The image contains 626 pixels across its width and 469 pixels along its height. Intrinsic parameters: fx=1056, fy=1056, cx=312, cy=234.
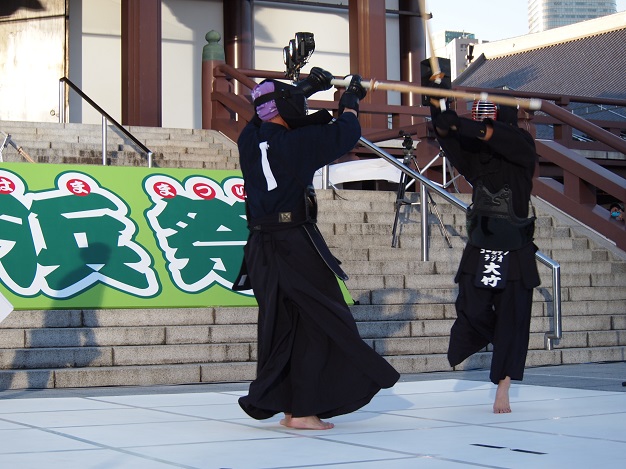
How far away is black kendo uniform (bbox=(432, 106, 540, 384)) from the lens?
20.1ft

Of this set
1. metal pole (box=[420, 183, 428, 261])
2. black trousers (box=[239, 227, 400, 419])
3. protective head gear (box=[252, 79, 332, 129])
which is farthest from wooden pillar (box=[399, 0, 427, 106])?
black trousers (box=[239, 227, 400, 419])

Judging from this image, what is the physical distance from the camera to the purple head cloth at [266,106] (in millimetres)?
5645

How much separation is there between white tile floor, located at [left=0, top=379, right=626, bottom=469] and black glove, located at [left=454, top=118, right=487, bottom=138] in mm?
1597

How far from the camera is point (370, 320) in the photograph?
9.53m

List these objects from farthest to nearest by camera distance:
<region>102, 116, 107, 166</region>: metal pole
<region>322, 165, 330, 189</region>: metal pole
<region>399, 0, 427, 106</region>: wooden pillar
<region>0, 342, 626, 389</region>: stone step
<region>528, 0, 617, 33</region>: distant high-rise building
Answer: <region>528, 0, 617, 33</region>: distant high-rise building < <region>399, 0, 427, 106</region>: wooden pillar < <region>102, 116, 107, 166</region>: metal pole < <region>322, 165, 330, 189</region>: metal pole < <region>0, 342, 626, 389</region>: stone step

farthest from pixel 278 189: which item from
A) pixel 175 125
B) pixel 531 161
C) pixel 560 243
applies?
pixel 175 125

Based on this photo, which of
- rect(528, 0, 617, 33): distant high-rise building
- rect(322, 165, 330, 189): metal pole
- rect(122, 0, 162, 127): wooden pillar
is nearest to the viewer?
rect(322, 165, 330, 189): metal pole

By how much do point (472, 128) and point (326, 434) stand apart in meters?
1.98

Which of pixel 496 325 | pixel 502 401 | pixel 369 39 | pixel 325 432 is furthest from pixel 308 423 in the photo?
pixel 369 39

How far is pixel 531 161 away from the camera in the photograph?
6.28 metres

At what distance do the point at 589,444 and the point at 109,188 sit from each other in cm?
583

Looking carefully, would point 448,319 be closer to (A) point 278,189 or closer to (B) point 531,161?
(B) point 531,161

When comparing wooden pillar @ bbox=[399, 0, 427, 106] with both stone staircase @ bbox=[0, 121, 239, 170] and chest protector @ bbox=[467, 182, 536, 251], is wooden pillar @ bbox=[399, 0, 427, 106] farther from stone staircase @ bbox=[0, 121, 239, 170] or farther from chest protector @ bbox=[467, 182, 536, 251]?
chest protector @ bbox=[467, 182, 536, 251]

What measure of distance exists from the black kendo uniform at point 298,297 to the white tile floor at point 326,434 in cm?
21
